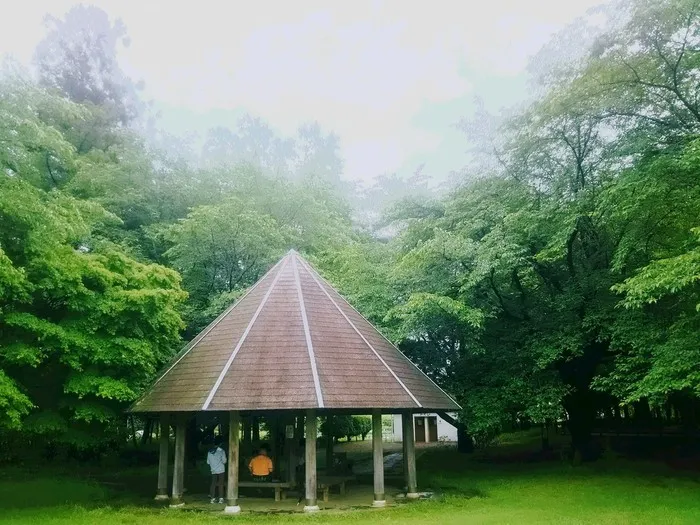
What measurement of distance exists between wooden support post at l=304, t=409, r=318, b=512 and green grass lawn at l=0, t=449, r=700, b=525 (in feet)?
1.49

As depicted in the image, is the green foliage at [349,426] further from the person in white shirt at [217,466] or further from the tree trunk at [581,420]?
the person in white shirt at [217,466]

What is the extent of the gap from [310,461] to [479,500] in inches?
191

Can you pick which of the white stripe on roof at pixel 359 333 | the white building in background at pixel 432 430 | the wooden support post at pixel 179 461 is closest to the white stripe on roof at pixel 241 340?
the white stripe on roof at pixel 359 333

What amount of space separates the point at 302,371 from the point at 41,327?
6.18 m

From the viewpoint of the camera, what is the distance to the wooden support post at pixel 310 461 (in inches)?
542

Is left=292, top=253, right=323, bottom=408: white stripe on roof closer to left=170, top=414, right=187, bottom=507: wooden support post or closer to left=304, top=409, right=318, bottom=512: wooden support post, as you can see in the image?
left=304, top=409, right=318, bottom=512: wooden support post

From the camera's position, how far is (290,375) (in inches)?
558

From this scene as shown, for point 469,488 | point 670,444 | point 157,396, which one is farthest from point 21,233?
point 670,444

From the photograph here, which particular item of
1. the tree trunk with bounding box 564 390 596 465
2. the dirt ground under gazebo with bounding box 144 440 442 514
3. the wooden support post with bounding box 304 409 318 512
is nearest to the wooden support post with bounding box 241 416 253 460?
the dirt ground under gazebo with bounding box 144 440 442 514

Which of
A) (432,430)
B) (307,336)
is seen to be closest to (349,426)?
(432,430)

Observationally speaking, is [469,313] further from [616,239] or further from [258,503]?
[258,503]

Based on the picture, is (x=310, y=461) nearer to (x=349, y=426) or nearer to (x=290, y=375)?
(x=290, y=375)

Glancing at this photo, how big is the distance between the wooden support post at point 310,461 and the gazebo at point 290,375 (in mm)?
23

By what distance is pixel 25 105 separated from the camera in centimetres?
1552
